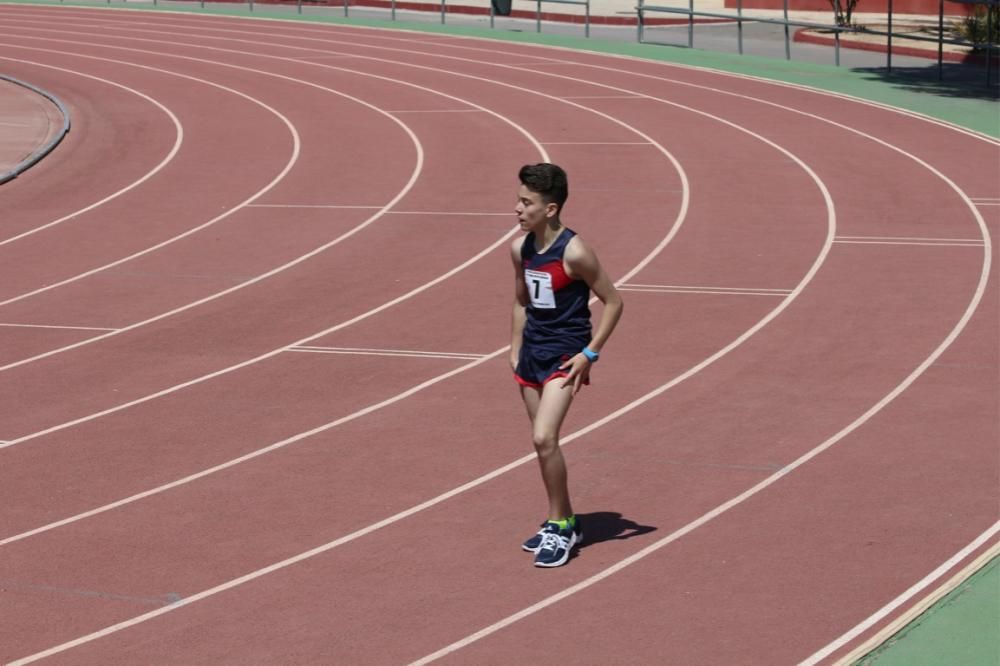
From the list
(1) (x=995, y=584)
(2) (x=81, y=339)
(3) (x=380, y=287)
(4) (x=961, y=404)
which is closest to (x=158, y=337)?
(2) (x=81, y=339)

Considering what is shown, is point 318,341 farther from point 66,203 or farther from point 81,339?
point 66,203

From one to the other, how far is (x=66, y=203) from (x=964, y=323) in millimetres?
10509

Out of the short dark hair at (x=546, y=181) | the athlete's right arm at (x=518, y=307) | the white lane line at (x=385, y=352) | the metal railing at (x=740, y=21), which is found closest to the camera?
the short dark hair at (x=546, y=181)

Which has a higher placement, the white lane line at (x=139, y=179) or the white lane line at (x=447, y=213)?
the white lane line at (x=139, y=179)

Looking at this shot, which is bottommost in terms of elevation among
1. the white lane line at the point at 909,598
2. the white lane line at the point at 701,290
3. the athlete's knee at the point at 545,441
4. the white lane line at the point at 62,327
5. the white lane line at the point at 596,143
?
the white lane line at the point at 909,598

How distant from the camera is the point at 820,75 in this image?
30094 millimetres

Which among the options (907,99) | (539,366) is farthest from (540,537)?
(907,99)

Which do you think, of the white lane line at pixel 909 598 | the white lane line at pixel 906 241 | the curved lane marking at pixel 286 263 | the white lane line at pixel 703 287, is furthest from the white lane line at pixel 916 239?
the white lane line at pixel 909 598

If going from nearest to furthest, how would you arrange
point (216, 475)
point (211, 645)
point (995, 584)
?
point (211, 645) < point (995, 584) < point (216, 475)

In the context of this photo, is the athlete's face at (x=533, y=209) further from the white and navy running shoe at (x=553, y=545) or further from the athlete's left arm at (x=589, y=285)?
the white and navy running shoe at (x=553, y=545)

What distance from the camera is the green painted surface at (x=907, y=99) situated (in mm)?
7070

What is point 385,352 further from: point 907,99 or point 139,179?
point 907,99

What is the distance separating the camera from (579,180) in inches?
790

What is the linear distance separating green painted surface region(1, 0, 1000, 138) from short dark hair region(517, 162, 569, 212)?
16811 millimetres
